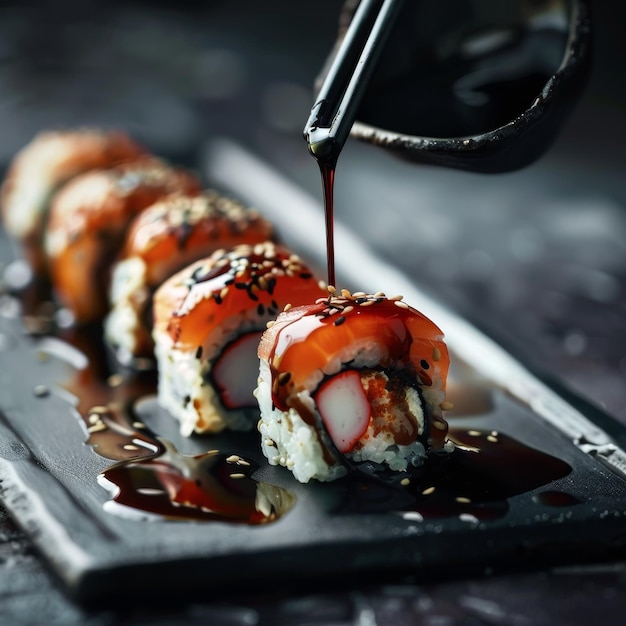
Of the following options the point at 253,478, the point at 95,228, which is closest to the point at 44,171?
the point at 95,228

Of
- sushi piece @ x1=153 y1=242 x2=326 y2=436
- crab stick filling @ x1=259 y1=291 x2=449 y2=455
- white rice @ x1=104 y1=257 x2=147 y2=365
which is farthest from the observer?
white rice @ x1=104 y1=257 x2=147 y2=365

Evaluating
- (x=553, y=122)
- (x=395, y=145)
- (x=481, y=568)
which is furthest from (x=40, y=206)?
(x=481, y=568)

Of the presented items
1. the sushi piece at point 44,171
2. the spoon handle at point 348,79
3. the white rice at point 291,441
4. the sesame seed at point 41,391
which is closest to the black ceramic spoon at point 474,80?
the spoon handle at point 348,79

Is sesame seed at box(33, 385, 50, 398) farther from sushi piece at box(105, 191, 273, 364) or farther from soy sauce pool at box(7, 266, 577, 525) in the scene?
sushi piece at box(105, 191, 273, 364)

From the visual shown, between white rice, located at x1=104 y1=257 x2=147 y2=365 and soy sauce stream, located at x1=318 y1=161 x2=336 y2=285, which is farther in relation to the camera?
white rice, located at x1=104 y1=257 x2=147 y2=365

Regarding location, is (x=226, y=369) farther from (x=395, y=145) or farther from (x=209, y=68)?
(x=209, y=68)

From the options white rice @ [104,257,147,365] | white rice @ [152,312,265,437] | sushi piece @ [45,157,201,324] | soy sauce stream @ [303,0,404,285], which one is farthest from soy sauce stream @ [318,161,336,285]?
sushi piece @ [45,157,201,324]
